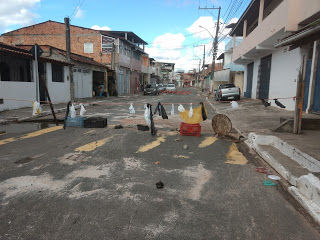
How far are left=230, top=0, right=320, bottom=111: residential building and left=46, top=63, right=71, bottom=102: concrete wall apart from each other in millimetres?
14423

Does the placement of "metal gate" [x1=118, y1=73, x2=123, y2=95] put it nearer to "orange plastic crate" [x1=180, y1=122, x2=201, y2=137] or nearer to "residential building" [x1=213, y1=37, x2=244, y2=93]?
"residential building" [x1=213, y1=37, x2=244, y2=93]

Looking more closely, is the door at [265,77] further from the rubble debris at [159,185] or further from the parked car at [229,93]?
the rubble debris at [159,185]

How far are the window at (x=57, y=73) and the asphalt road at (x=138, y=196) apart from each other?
13088 millimetres

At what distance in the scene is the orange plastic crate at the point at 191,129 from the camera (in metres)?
7.73

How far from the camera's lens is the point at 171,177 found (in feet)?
14.1

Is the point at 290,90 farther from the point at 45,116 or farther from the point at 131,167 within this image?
the point at 45,116

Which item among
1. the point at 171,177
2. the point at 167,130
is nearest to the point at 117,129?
the point at 167,130

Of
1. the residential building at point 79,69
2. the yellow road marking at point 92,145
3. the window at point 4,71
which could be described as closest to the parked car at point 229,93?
the residential building at point 79,69

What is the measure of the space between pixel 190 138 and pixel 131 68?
32821 mm

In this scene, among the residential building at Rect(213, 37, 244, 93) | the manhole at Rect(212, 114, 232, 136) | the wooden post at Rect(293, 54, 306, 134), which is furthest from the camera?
the residential building at Rect(213, 37, 244, 93)

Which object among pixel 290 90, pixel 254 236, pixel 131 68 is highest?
pixel 131 68

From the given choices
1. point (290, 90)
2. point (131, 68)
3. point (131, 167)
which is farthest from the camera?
point (131, 68)

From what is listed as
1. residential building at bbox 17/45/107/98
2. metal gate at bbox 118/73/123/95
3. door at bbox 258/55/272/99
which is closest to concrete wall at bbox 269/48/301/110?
door at bbox 258/55/272/99

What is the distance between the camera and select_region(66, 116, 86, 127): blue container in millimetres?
8969
